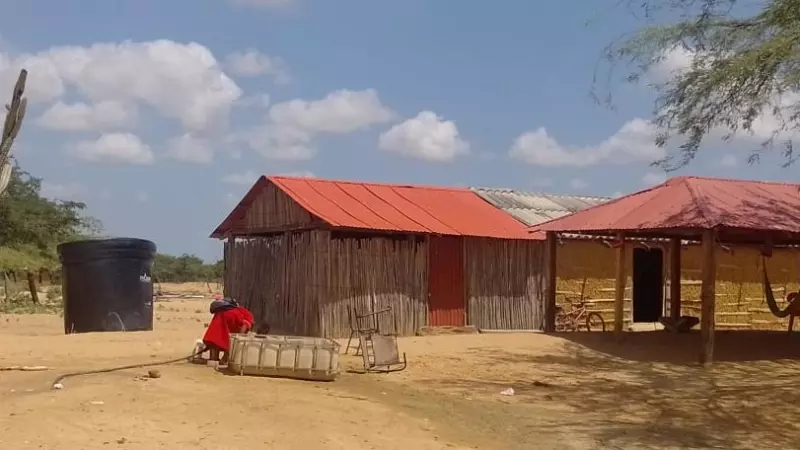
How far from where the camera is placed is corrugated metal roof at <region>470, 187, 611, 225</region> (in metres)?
22.3

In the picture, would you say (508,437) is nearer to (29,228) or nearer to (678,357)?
(678,357)

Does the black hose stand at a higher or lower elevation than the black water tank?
lower

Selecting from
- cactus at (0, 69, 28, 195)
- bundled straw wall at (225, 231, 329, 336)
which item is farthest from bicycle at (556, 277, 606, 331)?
cactus at (0, 69, 28, 195)

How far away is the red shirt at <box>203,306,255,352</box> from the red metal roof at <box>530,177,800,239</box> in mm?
6749

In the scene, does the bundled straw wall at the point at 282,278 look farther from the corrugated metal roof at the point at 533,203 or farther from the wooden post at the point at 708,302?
the wooden post at the point at 708,302

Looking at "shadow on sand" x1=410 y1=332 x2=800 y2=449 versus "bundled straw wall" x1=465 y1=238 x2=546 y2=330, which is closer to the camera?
"shadow on sand" x1=410 y1=332 x2=800 y2=449

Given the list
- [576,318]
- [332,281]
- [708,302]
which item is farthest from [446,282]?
[708,302]

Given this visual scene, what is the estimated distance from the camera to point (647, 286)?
24.5m

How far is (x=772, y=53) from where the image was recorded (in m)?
10.6

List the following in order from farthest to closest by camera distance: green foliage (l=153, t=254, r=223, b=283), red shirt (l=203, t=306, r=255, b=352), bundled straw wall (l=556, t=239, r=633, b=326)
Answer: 1. green foliage (l=153, t=254, r=223, b=283)
2. bundled straw wall (l=556, t=239, r=633, b=326)
3. red shirt (l=203, t=306, r=255, b=352)

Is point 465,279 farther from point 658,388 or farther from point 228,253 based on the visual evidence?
point 658,388

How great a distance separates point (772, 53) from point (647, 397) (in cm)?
433

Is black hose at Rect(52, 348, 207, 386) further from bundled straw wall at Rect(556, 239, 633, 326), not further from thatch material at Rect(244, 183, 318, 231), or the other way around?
bundled straw wall at Rect(556, 239, 633, 326)

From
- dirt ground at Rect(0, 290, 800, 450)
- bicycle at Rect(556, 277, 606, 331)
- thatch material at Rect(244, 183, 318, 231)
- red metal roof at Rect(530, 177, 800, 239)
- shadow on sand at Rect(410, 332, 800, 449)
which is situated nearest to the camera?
dirt ground at Rect(0, 290, 800, 450)
